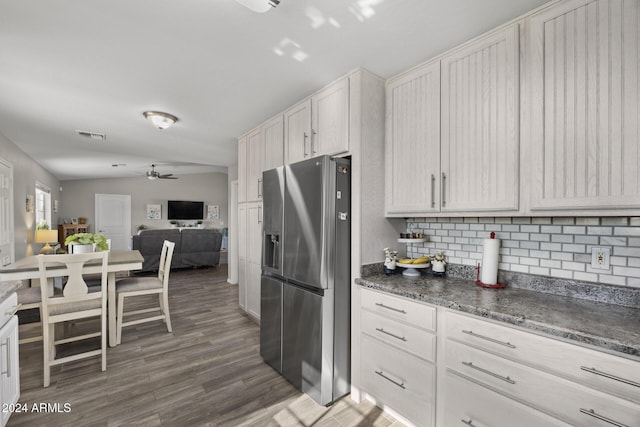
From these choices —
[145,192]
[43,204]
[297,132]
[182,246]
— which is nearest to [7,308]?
[297,132]

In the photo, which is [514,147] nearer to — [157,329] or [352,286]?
[352,286]

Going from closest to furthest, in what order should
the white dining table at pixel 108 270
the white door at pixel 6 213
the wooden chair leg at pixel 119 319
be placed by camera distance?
the white dining table at pixel 108 270, the wooden chair leg at pixel 119 319, the white door at pixel 6 213

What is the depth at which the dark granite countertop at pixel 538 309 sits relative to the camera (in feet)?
3.58

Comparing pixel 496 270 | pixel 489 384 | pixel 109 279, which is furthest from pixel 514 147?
pixel 109 279

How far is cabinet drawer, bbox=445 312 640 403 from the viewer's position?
3.38ft

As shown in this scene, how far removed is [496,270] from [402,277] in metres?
0.58

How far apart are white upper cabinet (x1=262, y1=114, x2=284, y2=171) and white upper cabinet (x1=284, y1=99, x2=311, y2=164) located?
0.29 ft

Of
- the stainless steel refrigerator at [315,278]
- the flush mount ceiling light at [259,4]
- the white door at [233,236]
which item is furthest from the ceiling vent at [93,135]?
the flush mount ceiling light at [259,4]

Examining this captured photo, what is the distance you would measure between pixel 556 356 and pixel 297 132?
235 centimetres

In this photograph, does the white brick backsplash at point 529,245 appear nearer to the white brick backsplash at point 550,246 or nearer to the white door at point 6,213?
the white brick backsplash at point 550,246

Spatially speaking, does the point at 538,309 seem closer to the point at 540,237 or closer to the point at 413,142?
the point at 540,237

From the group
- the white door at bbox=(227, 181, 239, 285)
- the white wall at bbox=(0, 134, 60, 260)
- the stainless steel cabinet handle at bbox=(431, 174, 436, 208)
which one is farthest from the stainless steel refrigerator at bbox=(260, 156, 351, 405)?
the white wall at bbox=(0, 134, 60, 260)

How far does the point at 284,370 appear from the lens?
2279 millimetres

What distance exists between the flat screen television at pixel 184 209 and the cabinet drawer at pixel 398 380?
8851 mm
